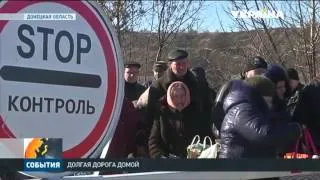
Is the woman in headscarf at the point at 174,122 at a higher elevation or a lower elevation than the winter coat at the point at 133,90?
lower

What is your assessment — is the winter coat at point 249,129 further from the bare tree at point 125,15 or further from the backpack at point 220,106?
the bare tree at point 125,15

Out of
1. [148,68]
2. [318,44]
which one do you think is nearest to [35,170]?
[318,44]

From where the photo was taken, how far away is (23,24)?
188cm

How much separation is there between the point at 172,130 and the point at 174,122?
60mm

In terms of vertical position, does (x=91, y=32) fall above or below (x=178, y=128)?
above

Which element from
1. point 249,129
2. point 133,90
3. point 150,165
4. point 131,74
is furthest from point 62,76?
point 131,74

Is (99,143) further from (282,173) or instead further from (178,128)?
(178,128)

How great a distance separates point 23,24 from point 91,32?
259mm

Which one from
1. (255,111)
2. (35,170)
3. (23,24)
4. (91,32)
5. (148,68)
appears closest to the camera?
(35,170)

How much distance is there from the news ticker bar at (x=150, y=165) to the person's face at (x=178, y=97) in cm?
238

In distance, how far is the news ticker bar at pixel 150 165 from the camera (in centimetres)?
175

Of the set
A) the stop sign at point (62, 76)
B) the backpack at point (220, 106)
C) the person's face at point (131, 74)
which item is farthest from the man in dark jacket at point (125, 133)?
the person's face at point (131, 74)

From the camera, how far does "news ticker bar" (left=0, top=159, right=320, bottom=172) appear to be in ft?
5.74

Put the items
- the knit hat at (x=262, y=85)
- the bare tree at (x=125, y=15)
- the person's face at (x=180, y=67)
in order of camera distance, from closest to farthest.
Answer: the knit hat at (x=262, y=85), the person's face at (x=180, y=67), the bare tree at (x=125, y=15)
